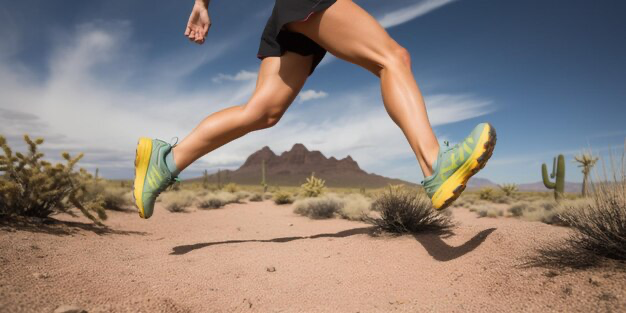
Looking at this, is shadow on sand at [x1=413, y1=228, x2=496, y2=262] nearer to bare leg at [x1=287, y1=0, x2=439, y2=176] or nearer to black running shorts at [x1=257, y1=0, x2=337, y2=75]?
bare leg at [x1=287, y1=0, x2=439, y2=176]

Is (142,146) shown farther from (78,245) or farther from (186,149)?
(78,245)

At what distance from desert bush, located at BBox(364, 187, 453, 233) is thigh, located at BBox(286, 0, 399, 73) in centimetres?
239

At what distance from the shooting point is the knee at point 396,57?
2.40 metres

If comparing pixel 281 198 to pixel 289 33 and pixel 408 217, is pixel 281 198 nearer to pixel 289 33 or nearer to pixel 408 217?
pixel 408 217

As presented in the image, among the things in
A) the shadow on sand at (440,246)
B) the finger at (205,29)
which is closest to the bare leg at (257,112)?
the finger at (205,29)

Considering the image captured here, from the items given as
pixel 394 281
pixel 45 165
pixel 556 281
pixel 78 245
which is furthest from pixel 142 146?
pixel 556 281

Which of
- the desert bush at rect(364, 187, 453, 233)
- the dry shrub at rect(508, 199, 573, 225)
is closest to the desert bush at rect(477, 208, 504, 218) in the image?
the dry shrub at rect(508, 199, 573, 225)

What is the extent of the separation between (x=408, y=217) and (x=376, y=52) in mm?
2574

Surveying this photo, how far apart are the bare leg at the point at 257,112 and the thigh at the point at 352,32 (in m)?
0.66

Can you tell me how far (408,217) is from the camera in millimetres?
4445

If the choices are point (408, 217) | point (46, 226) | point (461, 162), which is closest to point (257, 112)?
point (461, 162)

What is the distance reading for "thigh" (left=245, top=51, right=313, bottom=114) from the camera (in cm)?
308

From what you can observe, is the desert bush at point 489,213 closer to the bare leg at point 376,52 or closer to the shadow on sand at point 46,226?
the shadow on sand at point 46,226

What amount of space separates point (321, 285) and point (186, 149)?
162cm
